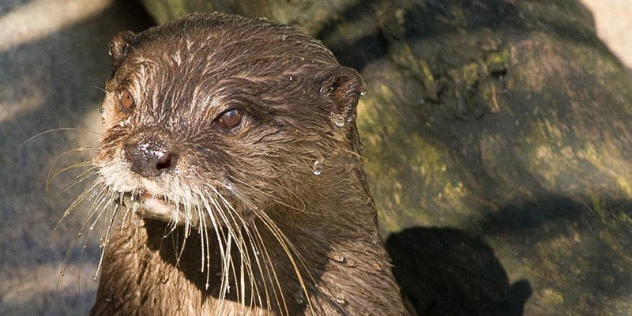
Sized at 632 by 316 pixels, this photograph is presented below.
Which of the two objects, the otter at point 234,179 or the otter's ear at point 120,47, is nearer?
the otter at point 234,179

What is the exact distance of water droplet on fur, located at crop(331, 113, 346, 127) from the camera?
2.30 metres

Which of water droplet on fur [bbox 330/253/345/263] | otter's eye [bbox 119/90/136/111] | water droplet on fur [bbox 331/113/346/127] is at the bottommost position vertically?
water droplet on fur [bbox 330/253/345/263]

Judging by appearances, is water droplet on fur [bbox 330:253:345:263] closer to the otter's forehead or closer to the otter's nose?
the otter's forehead

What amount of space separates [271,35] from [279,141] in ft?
0.92

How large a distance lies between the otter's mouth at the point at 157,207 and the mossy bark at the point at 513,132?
1.25m

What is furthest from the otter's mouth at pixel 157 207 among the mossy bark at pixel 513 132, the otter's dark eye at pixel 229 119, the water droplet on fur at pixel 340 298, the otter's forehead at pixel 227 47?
the mossy bark at pixel 513 132

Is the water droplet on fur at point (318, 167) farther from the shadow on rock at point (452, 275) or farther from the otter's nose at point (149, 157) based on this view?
the shadow on rock at point (452, 275)

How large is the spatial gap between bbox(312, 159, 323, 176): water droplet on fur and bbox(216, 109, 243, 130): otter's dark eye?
0.88 feet

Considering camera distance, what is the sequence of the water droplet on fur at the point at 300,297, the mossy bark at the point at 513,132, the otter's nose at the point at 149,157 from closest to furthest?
the otter's nose at the point at 149,157 < the water droplet on fur at the point at 300,297 < the mossy bark at the point at 513,132

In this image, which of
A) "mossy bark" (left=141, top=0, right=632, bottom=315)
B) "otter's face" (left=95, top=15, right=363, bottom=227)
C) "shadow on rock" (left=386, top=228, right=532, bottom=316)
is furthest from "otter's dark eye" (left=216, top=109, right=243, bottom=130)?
"shadow on rock" (left=386, top=228, right=532, bottom=316)

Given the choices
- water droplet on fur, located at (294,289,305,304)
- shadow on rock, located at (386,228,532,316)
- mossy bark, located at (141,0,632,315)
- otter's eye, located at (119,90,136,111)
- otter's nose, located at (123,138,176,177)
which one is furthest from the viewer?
shadow on rock, located at (386,228,532,316)

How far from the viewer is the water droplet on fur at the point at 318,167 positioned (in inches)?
90.5

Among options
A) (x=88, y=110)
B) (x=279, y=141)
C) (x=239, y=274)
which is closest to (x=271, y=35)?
(x=279, y=141)

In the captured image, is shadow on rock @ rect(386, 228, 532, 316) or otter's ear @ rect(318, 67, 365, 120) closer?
otter's ear @ rect(318, 67, 365, 120)
